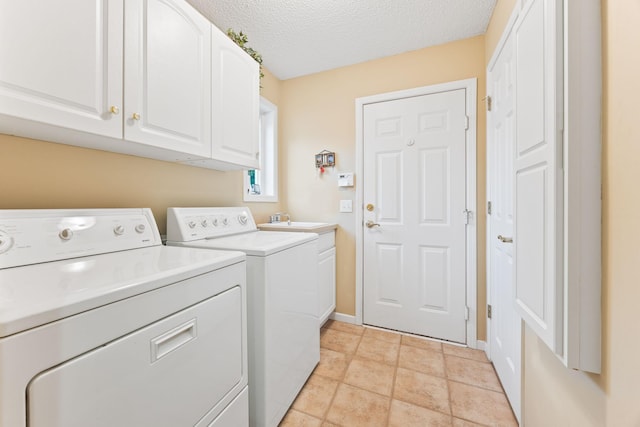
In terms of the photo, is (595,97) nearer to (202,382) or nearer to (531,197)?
(531,197)

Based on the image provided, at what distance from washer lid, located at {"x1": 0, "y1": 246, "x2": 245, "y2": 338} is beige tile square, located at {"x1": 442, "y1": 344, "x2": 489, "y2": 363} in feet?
6.00

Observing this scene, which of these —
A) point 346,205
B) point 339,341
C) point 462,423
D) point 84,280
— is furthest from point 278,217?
point 462,423

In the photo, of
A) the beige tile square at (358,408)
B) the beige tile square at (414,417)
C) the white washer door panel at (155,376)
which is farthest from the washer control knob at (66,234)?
the beige tile square at (414,417)

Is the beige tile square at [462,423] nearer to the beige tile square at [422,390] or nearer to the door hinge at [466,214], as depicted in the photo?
the beige tile square at [422,390]

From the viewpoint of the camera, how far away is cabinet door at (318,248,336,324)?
217 cm

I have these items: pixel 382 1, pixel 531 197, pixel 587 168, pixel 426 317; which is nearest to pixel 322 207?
pixel 426 317

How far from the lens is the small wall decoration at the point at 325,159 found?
2.47 meters

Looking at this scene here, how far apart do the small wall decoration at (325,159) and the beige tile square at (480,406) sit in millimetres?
1931

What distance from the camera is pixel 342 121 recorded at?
2453 mm

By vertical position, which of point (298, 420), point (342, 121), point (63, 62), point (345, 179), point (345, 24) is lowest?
point (298, 420)

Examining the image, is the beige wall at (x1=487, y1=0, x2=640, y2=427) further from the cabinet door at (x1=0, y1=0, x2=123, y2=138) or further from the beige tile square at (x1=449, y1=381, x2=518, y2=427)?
the cabinet door at (x1=0, y1=0, x2=123, y2=138)

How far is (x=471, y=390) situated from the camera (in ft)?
5.06

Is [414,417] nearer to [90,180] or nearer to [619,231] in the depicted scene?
[619,231]

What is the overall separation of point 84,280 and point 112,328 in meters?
0.18
